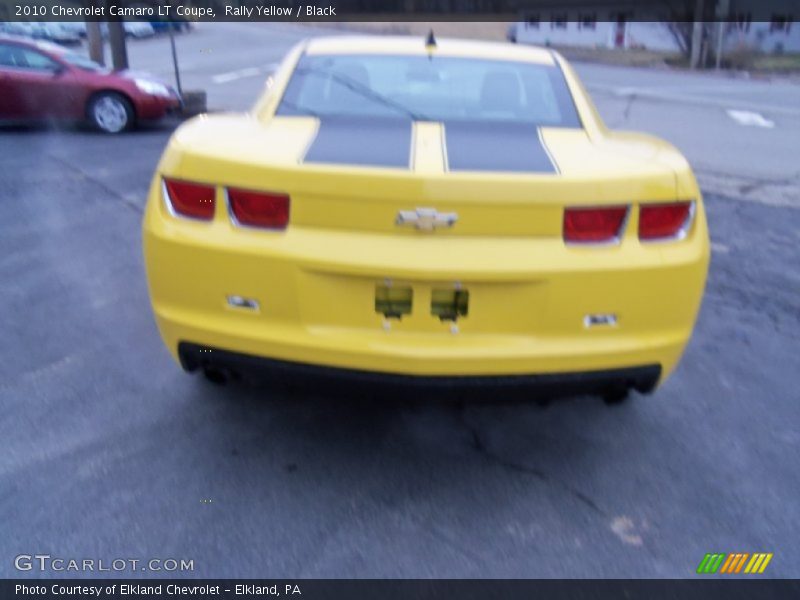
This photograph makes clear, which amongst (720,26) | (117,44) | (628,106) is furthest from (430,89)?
(720,26)

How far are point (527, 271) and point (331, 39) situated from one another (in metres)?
2.26

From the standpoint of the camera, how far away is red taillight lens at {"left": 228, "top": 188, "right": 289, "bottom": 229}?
254 centimetres

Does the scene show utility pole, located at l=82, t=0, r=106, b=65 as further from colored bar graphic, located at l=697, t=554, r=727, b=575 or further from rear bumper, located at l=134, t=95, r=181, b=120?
colored bar graphic, located at l=697, t=554, r=727, b=575

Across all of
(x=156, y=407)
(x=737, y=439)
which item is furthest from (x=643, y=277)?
(x=156, y=407)

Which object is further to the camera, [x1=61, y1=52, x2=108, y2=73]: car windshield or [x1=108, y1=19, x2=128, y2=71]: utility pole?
[x1=108, y1=19, x2=128, y2=71]: utility pole

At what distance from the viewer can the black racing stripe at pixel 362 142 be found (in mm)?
2619

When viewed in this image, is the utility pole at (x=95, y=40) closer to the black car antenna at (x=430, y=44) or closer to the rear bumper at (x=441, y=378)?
the black car antenna at (x=430, y=44)

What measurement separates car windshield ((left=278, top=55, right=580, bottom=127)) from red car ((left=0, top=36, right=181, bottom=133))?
8713mm

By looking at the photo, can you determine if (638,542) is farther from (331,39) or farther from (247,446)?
(331,39)

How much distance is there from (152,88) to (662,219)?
10.6m

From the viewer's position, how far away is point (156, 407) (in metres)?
3.38

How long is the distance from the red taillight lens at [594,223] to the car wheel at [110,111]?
10.4 metres

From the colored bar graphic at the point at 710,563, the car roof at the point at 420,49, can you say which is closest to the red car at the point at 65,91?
the car roof at the point at 420,49

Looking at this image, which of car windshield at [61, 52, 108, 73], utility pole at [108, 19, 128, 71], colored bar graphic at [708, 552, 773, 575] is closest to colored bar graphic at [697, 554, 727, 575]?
colored bar graphic at [708, 552, 773, 575]
